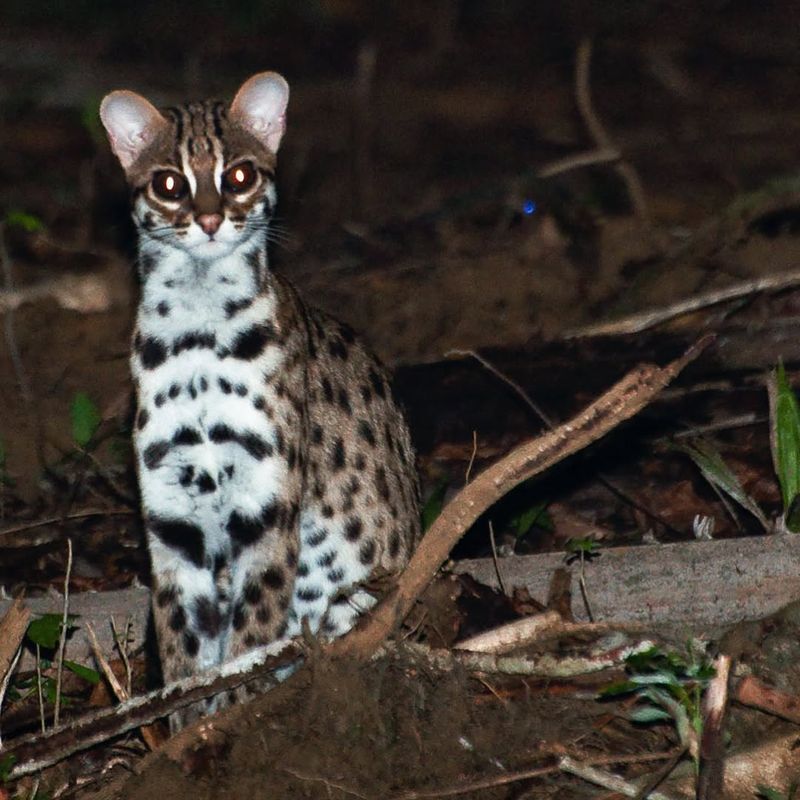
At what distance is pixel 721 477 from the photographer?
6.66 m

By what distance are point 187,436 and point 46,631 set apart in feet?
2.64

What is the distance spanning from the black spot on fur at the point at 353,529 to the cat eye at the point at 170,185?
130 centimetres

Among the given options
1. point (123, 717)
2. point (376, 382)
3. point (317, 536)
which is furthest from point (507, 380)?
point (123, 717)

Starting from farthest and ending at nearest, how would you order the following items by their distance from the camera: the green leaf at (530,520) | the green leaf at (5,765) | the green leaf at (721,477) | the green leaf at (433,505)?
the green leaf at (433,505)
the green leaf at (530,520)
the green leaf at (721,477)
the green leaf at (5,765)

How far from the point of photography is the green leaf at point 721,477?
259 inches

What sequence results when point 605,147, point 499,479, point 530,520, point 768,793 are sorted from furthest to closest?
point 605,147 → point 530,520 → point 499,479 → point 768,793

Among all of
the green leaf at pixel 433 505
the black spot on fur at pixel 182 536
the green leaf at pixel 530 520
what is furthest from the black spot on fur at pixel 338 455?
the green leaf at pixel 530 520

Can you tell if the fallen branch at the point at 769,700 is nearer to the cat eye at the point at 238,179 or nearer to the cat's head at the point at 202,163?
the cat's head at the point at 202,163

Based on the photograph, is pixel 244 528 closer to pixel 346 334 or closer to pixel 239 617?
pixel 239 617

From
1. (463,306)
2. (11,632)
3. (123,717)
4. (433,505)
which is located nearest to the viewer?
(123,717)

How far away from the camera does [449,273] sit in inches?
376

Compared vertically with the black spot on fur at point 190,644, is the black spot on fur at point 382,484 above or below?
above

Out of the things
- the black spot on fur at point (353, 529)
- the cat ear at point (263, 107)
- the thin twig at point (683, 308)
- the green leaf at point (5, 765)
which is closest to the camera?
the green leaf at point (5, 765)

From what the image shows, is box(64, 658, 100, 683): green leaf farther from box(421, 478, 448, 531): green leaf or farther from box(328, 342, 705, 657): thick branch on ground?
box(421, 478, 448, 531): green leaf
